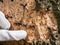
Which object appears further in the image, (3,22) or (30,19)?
(30,19)

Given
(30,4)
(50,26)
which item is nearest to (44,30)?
(50,26)

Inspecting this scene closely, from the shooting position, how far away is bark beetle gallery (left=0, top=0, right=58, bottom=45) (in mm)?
976

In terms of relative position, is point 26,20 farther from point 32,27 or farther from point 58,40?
point 58,40

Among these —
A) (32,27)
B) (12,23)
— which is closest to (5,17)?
(12,23)

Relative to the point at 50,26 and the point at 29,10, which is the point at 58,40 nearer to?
the point at 50,26

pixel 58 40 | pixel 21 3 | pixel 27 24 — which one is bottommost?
pixel 58 40

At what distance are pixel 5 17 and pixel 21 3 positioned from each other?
0.12m

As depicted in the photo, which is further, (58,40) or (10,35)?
(58,40)

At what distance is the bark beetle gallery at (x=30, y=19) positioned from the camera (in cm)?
98

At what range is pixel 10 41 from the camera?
0.94 metres

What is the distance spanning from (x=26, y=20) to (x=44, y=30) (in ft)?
0.37

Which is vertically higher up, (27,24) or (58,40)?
(27,24)

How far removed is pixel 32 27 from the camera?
99 cm

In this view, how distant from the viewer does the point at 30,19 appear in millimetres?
999
